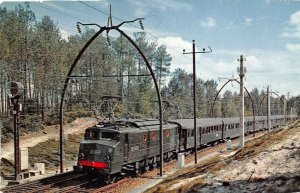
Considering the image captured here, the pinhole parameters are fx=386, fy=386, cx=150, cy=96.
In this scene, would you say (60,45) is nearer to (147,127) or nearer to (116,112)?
(116,112)

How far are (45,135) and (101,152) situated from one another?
98.9ft

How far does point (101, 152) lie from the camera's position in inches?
838

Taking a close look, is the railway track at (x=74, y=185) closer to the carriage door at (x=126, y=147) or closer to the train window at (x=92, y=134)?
the carriage door at (x=126, y=147)

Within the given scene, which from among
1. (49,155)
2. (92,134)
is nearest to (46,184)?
(92,134)

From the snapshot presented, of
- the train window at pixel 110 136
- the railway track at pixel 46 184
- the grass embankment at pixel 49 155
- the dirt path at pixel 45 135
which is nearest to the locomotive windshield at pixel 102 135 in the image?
the train window at pixel 110 136

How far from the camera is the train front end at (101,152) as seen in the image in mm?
21125

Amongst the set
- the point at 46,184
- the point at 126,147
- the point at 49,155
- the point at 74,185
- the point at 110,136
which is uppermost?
the point at 110,136

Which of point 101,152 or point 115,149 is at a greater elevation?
point 115,149

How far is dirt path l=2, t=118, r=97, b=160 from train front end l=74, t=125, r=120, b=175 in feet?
59.5

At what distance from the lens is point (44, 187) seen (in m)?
19.8

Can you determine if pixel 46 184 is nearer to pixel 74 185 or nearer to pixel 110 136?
pixel 74 185

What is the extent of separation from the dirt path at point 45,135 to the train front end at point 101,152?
18.1 m

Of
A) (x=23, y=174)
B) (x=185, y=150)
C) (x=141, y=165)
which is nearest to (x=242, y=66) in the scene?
(x=185, y=150)

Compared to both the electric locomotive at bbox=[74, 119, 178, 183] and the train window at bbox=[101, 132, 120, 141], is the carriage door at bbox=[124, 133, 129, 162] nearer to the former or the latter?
the electric locomotive at bbox=[74, 119, 178, 183]
